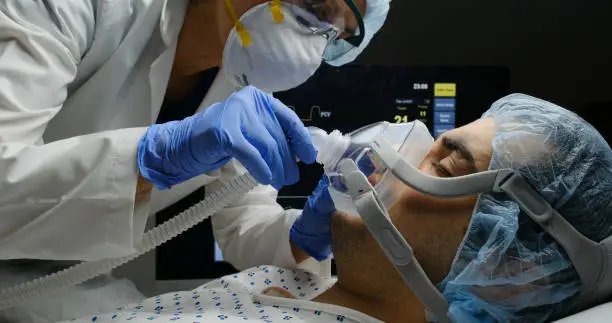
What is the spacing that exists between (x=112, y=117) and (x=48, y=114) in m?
0.32

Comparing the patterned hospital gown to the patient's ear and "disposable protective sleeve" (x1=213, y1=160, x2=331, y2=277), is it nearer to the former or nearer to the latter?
the patient's ear

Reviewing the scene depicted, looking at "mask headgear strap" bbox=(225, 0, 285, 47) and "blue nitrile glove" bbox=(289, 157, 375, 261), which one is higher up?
"mask headgear strap" bbox=(225, 0, 285, 47)

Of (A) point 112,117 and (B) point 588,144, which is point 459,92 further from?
(A) point 112,117

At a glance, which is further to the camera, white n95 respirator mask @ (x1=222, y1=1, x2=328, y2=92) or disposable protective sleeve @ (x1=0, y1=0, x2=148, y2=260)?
white n95 respirator mask @ (x1=222, y1=1, x2=328, y2=92)

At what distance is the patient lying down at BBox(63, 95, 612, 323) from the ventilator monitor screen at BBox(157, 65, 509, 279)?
0.90 m

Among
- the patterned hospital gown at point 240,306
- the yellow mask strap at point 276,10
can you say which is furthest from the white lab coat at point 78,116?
the yellow mask strap at point 276,10

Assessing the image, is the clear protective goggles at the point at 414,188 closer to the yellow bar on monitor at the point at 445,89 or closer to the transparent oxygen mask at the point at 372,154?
the transparent oxygen mask at the point at 372,154

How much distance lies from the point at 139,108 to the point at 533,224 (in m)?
1.08

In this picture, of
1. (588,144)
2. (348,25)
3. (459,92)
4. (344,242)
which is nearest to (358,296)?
(344,242)

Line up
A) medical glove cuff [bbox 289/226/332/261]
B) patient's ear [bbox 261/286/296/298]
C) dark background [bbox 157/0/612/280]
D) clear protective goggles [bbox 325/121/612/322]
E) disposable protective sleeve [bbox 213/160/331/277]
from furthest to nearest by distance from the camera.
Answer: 1. dark background [bbox 157/0/612/280]
2. disposable protective sleeve [bbox 213/160/331/277]
3. medical glove cuff [bbox 289/226/332/261]
4. patient's ear [bbox 261/286/296/298]
5. clear protective goggles [bbox 325/121/612/322]

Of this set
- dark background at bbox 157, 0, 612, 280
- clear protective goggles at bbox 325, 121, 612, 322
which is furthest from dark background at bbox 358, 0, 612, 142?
clear protective goggles at bbox 325, 121, 612, 322

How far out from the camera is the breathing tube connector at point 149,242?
1.31 m

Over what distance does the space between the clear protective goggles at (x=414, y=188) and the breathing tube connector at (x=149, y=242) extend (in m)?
0.23

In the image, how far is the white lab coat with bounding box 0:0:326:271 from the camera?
1.17m
